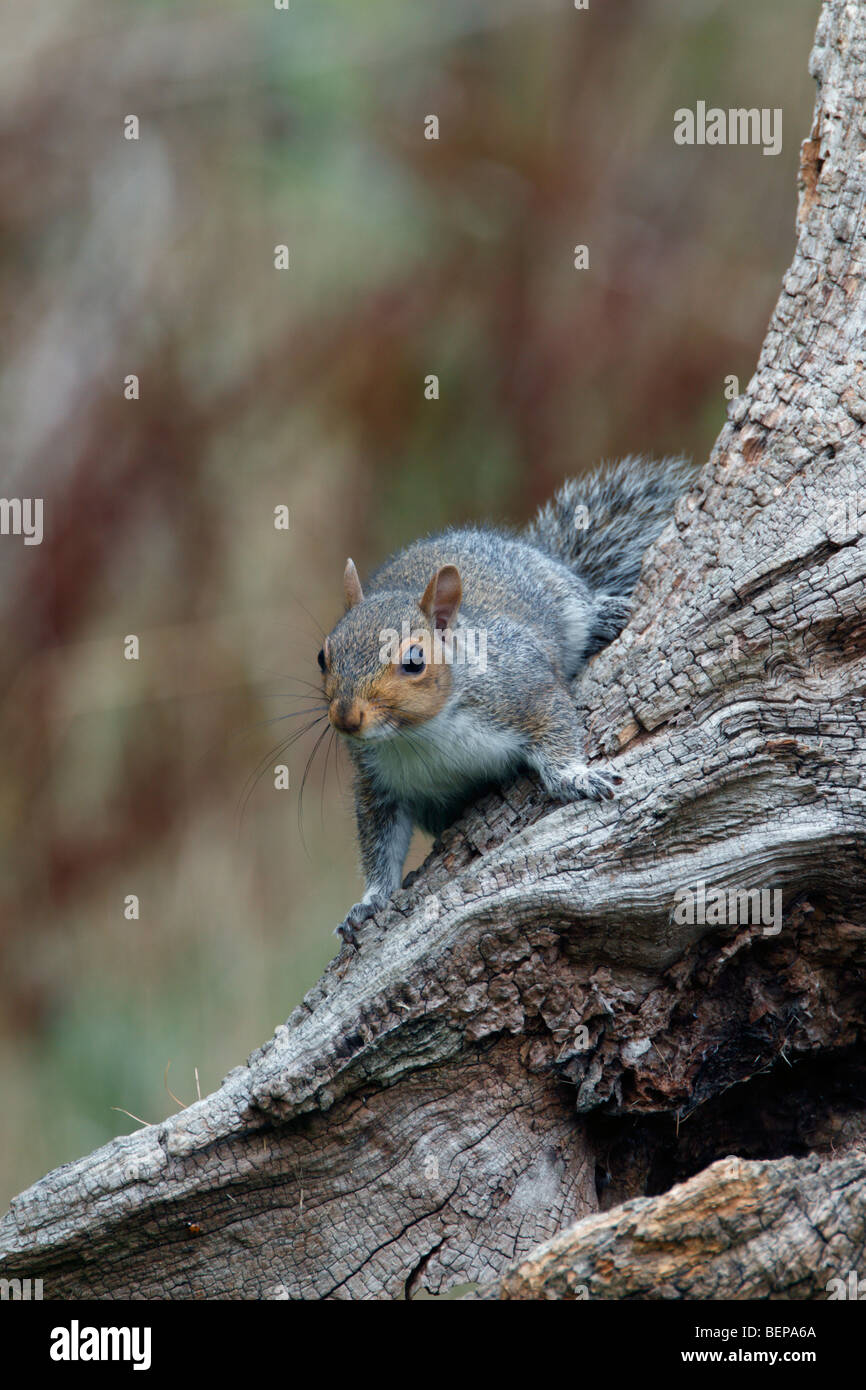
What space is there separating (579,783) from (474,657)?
644 mm

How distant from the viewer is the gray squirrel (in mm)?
3326

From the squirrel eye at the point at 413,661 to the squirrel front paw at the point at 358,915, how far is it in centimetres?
72

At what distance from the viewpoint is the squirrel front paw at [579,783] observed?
305cm

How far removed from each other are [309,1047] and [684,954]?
933mm

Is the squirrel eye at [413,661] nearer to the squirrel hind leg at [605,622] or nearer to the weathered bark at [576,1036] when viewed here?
the weathered bark at [576,1036]

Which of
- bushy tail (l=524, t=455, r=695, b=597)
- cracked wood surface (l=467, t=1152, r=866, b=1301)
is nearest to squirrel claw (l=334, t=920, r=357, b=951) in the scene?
cracked wood surface (l=467, t=1152, r=866, b=1301)

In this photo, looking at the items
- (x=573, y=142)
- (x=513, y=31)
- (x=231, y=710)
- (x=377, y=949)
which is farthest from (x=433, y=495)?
(x=377, y=949)

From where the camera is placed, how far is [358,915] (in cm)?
368

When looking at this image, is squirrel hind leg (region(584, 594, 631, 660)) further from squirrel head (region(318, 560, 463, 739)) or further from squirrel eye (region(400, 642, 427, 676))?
squirrel eye (region(400, 642, 427, 676))

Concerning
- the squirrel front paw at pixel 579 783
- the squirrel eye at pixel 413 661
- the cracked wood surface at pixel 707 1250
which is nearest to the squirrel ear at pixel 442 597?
the squirrel eye at pixel 413 661

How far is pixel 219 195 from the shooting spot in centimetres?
591

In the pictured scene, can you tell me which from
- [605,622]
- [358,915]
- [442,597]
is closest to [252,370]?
[605,622]

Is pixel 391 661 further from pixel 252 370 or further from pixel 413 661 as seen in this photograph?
pixel 252 370

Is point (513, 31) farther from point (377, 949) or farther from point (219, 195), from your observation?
point (377, 949)
